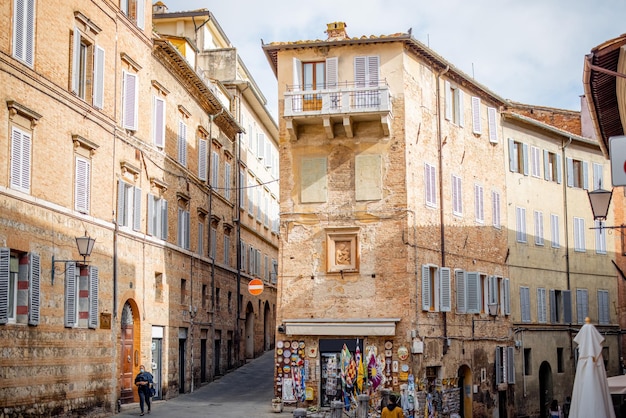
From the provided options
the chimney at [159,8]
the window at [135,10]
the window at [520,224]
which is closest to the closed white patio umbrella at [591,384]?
the window at [135,10]

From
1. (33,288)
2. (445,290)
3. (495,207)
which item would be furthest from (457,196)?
(33,288)

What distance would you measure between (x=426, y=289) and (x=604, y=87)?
15925mm

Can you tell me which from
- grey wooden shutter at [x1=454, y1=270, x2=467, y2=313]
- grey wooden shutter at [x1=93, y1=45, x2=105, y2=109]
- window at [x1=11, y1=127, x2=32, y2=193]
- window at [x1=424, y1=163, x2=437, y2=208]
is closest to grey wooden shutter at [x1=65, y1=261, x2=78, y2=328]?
window at [x1=11, y1=127, x2=32, y2=193]

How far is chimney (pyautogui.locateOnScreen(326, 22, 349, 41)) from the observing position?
32875 mm

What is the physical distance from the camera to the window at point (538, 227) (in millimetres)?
41156

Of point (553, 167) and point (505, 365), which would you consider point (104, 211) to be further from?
point (553, 167)

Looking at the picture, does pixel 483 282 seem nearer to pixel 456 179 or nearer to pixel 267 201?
pixel 456 179

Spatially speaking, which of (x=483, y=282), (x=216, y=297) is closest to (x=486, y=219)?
(x=483, y=282)

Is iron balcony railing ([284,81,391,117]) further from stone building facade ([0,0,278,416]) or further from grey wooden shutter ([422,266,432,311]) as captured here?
grey wooden shutter ([422,266,432,311])

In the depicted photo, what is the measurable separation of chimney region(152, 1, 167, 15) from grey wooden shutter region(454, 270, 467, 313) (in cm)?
2246

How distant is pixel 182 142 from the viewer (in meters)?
35.6

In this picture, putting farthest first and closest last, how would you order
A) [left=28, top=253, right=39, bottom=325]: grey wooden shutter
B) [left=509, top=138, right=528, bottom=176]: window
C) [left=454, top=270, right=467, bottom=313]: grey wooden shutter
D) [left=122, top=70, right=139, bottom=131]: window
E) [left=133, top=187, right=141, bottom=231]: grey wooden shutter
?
1. [left=509, top=138, right=528, bottom=176]: window
2. [left=454, top=270, right=467, bottom=313]: grey wooden shutter
3. [left=133, top=187, right=141, bottom=231]: grey wooden shutter
4. [left=122, top=70, right=139, bottom=131]: window
5. [left=28, top=253, right=39, bottom=325]: grey wooden shutter

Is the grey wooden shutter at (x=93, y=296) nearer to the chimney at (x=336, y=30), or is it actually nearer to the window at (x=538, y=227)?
the chimney at (x=336, y=30)

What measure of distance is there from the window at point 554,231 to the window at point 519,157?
3194 millimetres
